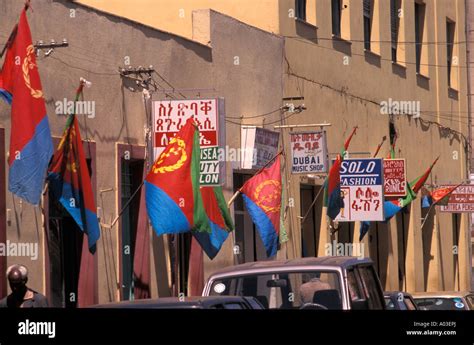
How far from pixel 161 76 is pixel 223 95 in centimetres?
294

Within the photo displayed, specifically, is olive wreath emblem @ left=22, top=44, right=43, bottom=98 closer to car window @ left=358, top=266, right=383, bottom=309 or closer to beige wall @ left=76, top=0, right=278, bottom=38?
car window @ left=358, top=266, right=383, bottom=309

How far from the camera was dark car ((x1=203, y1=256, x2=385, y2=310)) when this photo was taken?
→ 12.3 meters

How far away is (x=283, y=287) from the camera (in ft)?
40.8

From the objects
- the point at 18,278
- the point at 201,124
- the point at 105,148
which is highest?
the point at 201,124

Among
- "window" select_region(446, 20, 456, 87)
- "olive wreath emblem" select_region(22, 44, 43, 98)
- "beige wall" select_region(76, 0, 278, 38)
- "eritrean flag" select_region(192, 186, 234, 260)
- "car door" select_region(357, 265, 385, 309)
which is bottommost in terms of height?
"car door" select_region(357, 265, 385, 309)

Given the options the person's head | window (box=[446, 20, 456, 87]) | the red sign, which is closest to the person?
the person's head

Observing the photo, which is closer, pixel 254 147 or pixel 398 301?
pixel 398 301

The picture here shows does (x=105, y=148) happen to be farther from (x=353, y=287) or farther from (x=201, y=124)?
(x=353, y=287)

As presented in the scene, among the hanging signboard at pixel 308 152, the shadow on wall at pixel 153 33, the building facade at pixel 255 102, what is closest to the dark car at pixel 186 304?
the building facade at pixel 255 102

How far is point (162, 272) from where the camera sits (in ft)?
67.9

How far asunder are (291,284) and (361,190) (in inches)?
489

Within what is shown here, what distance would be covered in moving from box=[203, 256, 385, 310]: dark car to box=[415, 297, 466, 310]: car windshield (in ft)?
21.7

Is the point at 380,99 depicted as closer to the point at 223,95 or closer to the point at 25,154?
the point at 223,95

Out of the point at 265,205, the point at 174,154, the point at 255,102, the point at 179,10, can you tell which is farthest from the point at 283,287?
the point at 179,10
